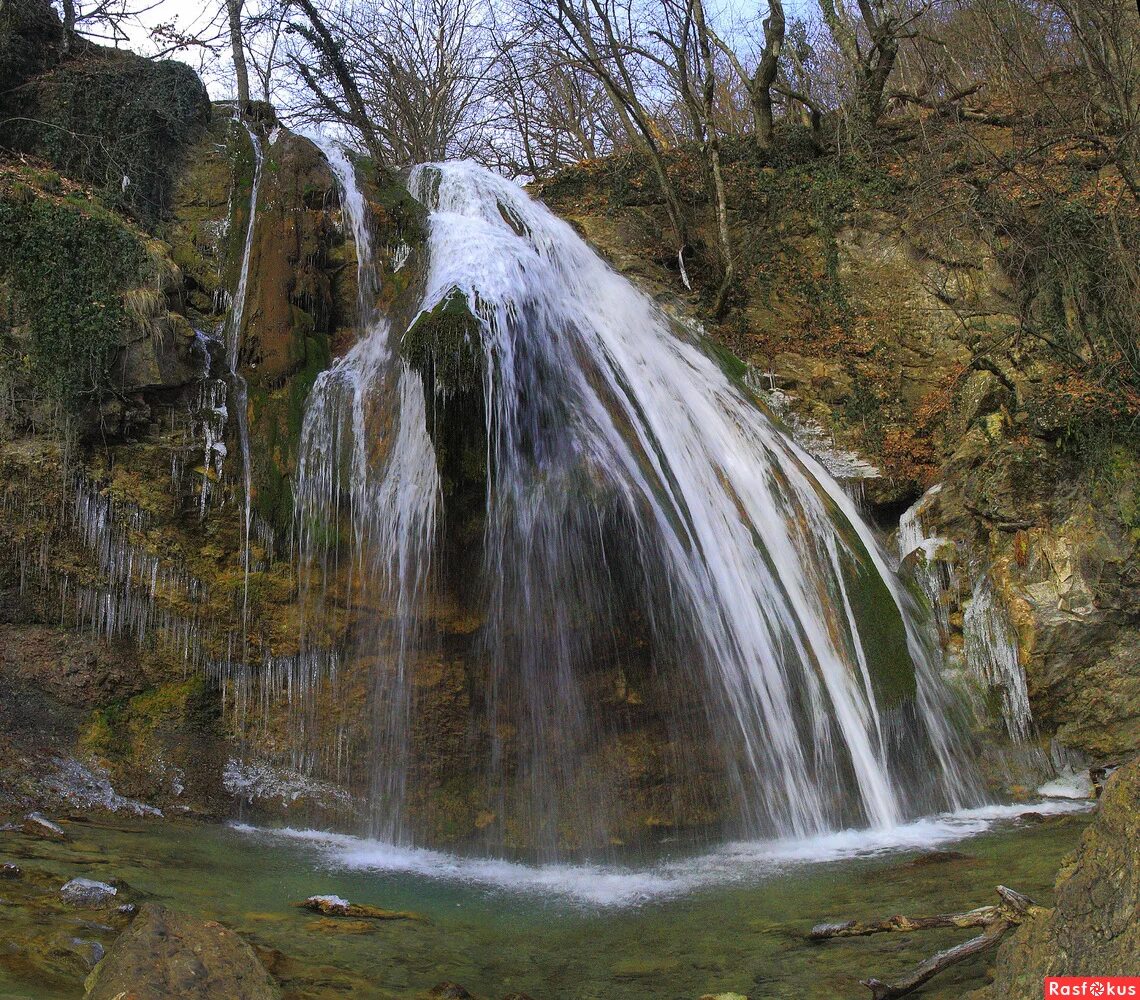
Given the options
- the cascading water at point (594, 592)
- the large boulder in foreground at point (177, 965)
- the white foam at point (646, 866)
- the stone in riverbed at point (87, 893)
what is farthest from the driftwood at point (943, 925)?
the stone in riverbed at point (87, 893)

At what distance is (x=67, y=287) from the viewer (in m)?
7.18

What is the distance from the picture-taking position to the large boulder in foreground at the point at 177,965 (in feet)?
8.45

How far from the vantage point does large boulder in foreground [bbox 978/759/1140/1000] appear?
2344mm

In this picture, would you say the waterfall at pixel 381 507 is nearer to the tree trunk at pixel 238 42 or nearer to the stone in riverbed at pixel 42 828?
the stone in riverbed at pixel 42 828

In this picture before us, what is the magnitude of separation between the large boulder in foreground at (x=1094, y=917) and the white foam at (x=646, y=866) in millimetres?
2485

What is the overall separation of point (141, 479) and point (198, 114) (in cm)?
583

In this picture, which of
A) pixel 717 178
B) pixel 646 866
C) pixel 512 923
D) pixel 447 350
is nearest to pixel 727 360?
pixel 717 178

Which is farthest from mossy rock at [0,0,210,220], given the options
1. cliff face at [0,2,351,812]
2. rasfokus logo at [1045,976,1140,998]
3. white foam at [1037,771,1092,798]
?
white foam at [1037,771,1092,798]

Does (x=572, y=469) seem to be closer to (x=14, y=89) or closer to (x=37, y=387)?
(x=37, y=387)

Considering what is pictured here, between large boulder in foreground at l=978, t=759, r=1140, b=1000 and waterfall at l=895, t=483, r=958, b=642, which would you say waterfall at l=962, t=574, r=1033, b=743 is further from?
large boulder in foreground at l=978, t=759, r=1140, b=1000

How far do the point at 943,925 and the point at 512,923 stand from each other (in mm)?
2018

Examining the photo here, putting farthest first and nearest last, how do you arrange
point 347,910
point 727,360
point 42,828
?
1. point 727,360
2. point 42,828
3. point 347,910

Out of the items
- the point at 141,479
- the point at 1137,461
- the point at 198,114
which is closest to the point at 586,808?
the point at 141,479

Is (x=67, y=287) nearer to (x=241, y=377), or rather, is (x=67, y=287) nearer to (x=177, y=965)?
(x=241, y=377)
